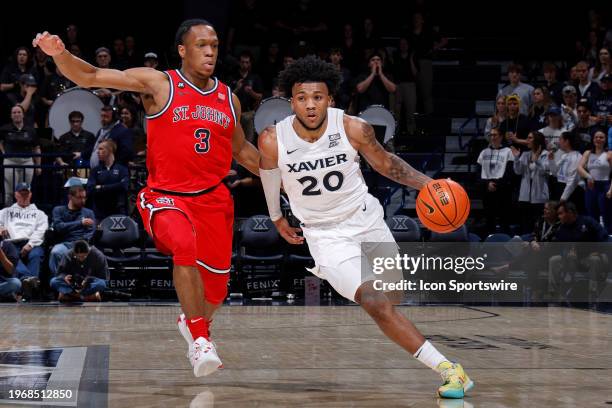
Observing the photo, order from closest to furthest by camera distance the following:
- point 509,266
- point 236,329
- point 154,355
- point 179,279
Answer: point 179,279, point 154,355, point 236,329, point 509,266

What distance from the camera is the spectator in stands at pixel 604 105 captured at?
1500 centimetres

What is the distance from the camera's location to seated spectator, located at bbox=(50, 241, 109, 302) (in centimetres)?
1274

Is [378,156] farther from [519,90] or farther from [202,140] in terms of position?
[519,90]

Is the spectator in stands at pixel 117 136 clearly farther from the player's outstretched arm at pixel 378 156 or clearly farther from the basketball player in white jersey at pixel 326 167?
the player's outstretched arm at pixel 378 156

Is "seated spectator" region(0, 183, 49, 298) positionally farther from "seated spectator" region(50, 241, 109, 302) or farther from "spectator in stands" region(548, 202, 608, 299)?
"spectator in stands" region(548, 202, 608, 299)

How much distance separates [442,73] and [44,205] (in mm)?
7882

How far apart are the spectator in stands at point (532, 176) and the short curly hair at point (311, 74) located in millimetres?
8576

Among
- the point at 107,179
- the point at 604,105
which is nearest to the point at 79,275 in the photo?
the point at 107,179

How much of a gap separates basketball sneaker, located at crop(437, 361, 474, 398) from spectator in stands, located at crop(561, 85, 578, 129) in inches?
397

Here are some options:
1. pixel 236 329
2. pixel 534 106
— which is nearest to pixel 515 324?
pixel 236 329

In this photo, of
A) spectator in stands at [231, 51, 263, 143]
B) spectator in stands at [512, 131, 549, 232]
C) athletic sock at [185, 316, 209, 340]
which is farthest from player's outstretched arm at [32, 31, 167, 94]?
spectator in stands at [512, 131, 549, 232]

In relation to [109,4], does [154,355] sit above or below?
below

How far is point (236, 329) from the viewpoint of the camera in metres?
9.61

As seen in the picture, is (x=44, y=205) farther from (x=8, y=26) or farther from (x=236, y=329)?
(x=8, y=26)
